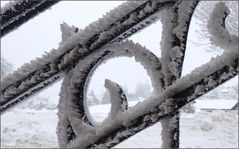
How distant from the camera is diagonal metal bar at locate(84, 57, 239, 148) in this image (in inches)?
32.6

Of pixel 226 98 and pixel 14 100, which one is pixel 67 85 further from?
pixel 226 98

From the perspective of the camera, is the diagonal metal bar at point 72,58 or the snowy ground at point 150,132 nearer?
the diagonal metal bar at point 72,58

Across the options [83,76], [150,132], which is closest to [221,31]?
[83,76]

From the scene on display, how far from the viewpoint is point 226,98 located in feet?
50.8

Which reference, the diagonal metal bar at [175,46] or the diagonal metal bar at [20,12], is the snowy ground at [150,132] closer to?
the diagonal metal bar at [20,12]

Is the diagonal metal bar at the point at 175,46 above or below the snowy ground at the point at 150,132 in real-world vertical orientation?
below

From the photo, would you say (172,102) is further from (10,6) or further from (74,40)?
(10,6)

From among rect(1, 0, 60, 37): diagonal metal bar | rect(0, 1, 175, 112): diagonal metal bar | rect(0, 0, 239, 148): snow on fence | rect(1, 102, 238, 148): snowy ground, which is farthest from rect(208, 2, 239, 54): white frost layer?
rect(1, 102, 238, 148): snowy ground

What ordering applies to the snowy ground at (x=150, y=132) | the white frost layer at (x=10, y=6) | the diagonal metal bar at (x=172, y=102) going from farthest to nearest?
the snowy ground at (x=150, y=132) < the white frost layer at (x=10, y=6) < the diagonal metal bar at (x=172, y=102)

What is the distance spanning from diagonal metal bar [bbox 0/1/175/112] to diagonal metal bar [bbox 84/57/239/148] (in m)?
0.18

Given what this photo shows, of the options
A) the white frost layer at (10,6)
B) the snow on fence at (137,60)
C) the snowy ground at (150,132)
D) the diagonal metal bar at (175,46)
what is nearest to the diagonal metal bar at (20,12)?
the white frost layer at (10,6)

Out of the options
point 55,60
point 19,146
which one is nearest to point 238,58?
point 55,60

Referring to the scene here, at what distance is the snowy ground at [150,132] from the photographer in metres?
7.05

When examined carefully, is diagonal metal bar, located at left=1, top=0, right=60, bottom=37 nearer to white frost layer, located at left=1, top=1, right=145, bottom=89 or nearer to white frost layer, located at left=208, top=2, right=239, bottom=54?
white frost layer, located at left=1, top=1, right=145, bottom=89
